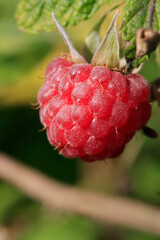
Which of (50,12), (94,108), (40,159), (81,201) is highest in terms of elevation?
(50,12)

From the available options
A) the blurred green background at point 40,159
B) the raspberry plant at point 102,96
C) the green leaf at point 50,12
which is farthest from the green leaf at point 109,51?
the blurred green background at point 40,159

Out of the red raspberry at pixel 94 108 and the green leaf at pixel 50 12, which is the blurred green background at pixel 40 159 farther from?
the red raspberry at pixel 94 108

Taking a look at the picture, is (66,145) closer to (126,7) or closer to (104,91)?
(104,91)

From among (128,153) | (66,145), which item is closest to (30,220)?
(128,153)

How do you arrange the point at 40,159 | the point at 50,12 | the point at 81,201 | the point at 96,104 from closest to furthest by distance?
the point at 96,104, the point at 50,12, the point at 81,201, the point at 40,159

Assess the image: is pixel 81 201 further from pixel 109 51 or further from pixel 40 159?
pixel 109 51

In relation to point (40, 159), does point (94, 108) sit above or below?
above

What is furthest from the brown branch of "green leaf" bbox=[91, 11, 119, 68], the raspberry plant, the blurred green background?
"green leaf" bbox=[91, 11, 119, 68]

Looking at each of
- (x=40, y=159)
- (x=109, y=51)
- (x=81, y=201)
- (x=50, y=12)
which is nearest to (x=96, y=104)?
(x=109, y=51)
